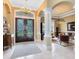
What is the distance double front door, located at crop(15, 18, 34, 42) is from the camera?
10.2m

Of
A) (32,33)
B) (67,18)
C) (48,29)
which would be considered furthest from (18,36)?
(67,18)

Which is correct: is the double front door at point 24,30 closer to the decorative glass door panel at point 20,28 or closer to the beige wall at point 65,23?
the decorative glass door panel at point 20,28

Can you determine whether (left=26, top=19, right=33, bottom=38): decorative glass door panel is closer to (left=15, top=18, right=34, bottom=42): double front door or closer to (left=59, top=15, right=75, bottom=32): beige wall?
(left=15, top=18, right=34, bottom=42): double front door

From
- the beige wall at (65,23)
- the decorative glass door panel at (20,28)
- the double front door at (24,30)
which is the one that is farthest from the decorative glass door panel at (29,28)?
the beige wall at (65,23)

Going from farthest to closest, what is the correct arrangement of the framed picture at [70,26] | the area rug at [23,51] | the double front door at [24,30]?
the framed picture at [70,26] < the double front door at [24,30] < the area rug at [23,51]

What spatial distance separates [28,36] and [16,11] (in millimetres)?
2979

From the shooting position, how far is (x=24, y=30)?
34.8ft

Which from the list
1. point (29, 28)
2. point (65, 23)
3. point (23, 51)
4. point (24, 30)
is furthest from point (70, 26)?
point (23, 51)

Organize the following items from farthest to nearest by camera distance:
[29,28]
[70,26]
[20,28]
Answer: [70,26] < [29,28] < [20,28]

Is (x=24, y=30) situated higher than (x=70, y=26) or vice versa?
(x=70, y=26)

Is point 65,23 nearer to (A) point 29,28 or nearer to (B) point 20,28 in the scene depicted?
(A) point 29,28

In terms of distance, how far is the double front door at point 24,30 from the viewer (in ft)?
33.3

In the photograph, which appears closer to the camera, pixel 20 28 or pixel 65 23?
pixel 20 28

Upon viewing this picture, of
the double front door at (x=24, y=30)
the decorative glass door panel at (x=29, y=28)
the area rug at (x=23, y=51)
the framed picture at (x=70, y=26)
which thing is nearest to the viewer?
the area rug at (x=23, y=51)
